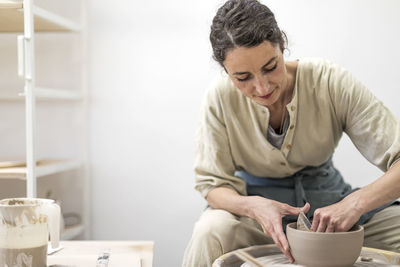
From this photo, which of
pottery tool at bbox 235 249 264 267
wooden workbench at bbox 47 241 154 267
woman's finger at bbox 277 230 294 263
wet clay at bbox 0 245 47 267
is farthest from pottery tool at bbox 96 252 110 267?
woman's finger at bbox 277 230 294 263

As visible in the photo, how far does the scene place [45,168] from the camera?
177 centimetres

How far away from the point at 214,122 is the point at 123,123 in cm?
66

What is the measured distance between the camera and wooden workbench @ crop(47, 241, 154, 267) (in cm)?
110

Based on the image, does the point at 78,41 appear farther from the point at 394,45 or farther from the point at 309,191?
the point at 394,45

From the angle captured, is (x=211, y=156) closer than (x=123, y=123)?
Yes

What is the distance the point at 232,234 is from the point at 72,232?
897mm

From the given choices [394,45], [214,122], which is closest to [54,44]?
[214,122]

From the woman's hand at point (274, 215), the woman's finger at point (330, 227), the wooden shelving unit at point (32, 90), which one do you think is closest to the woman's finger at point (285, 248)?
the woman's hand at point (274, 215)

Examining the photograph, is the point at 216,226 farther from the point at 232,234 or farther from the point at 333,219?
the point at 333,219

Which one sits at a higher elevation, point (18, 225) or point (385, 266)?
point (18, 225)

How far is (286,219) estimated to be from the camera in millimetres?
1442

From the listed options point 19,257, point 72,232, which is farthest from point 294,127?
point 72,232

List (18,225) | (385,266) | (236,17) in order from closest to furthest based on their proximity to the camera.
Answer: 1. (18,225)
2. (385,266)
3. (236,17)

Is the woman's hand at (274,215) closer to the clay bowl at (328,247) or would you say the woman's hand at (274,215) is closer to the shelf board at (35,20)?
the clay bowl at (328,247)
